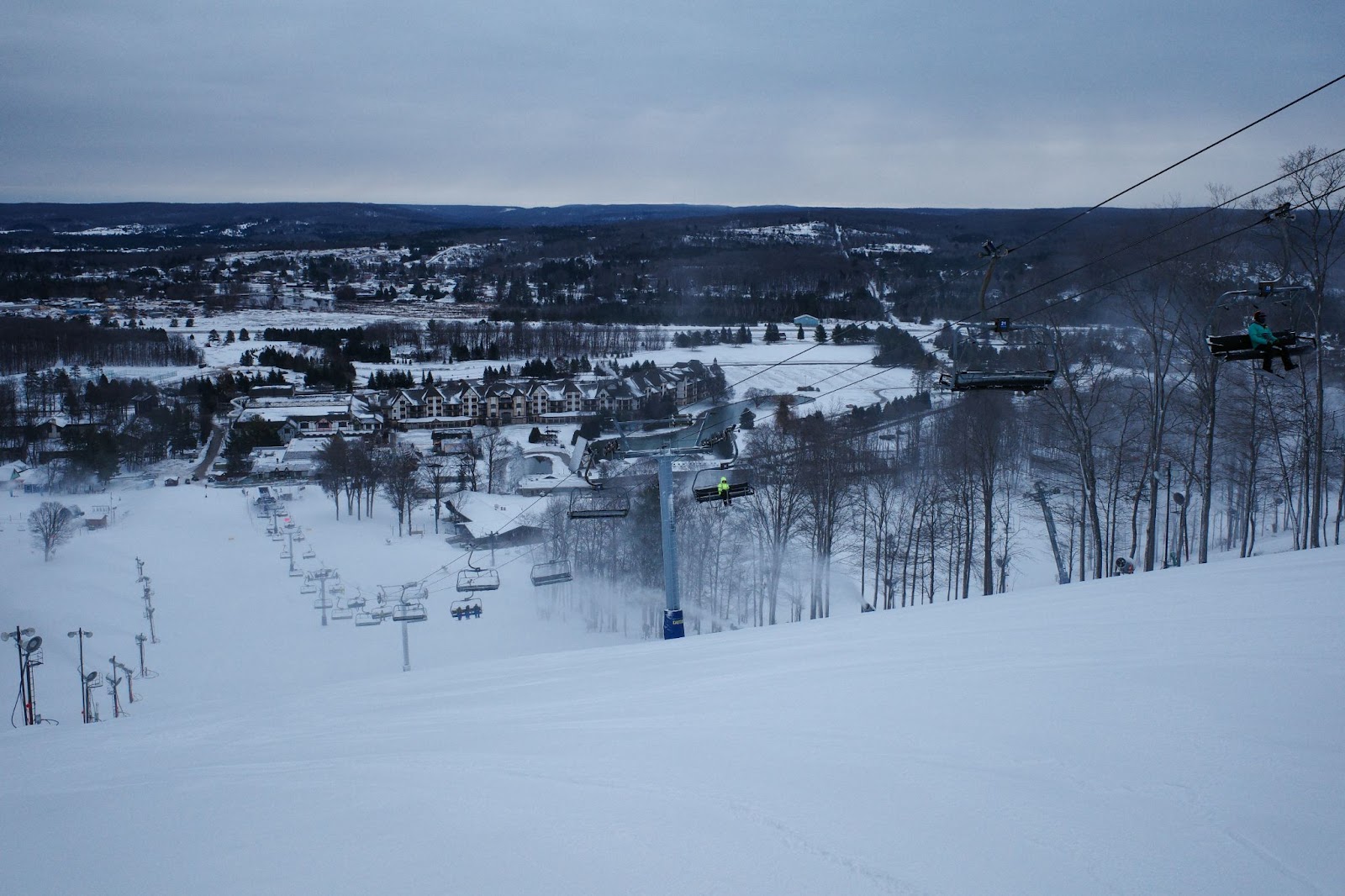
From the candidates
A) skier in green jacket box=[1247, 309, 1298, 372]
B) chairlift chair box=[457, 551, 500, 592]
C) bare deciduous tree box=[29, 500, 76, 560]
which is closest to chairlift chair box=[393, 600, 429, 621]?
chairlift chair box=[457, 551, 500, 592]

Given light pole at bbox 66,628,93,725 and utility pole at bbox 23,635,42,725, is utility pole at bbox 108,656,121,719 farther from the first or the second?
utility pole at bbox 23,635,42,725

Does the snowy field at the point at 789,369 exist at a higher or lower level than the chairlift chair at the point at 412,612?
higher

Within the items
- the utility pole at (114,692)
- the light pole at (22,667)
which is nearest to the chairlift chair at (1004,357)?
the utility pole at (114,692)

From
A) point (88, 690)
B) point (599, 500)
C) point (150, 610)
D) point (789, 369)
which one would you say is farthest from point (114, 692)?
point (789, 369)

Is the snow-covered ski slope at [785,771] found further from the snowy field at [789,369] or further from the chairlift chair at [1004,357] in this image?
the snowy field at [789,369]

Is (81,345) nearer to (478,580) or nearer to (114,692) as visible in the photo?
(478,580)

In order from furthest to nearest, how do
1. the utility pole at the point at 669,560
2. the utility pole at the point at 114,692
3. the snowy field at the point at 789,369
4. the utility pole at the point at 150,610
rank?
the snowy field at the point at 789,369
the utility pole at the point at 150,610
the utility pole at the point at 114,692
the utility pole at the point at 669,560
